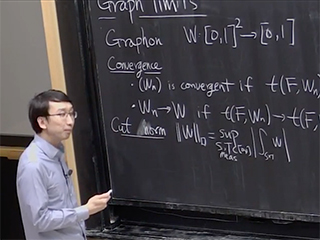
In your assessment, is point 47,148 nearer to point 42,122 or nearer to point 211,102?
point 42,122

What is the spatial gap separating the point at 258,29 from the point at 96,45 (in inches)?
34.7

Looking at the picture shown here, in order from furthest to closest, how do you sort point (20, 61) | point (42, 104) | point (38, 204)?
point (20, 61) → point (42, 104) → point (38, 204)

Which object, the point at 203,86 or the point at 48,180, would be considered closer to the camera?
the point at 48,180

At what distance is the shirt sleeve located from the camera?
9.38 ft

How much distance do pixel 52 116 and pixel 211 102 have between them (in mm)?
830

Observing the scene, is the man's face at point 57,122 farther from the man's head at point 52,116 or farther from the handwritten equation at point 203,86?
the handwritten equation at point 203,86

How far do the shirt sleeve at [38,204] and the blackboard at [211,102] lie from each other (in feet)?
2.70

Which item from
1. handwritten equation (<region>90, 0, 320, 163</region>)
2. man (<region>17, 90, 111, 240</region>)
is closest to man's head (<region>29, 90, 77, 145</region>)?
man (<region>17, 90, 111, 240</region>)

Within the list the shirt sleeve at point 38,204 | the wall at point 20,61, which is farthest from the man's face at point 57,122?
the wall at point 20,61

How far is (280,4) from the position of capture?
314 centimetres

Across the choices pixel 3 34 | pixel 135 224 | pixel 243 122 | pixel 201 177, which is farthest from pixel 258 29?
pixel 3 34

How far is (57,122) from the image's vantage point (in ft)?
9.67

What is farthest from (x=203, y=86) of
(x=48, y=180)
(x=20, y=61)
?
(x=20, y=61)

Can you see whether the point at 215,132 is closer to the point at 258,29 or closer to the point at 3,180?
the point at 258,29
